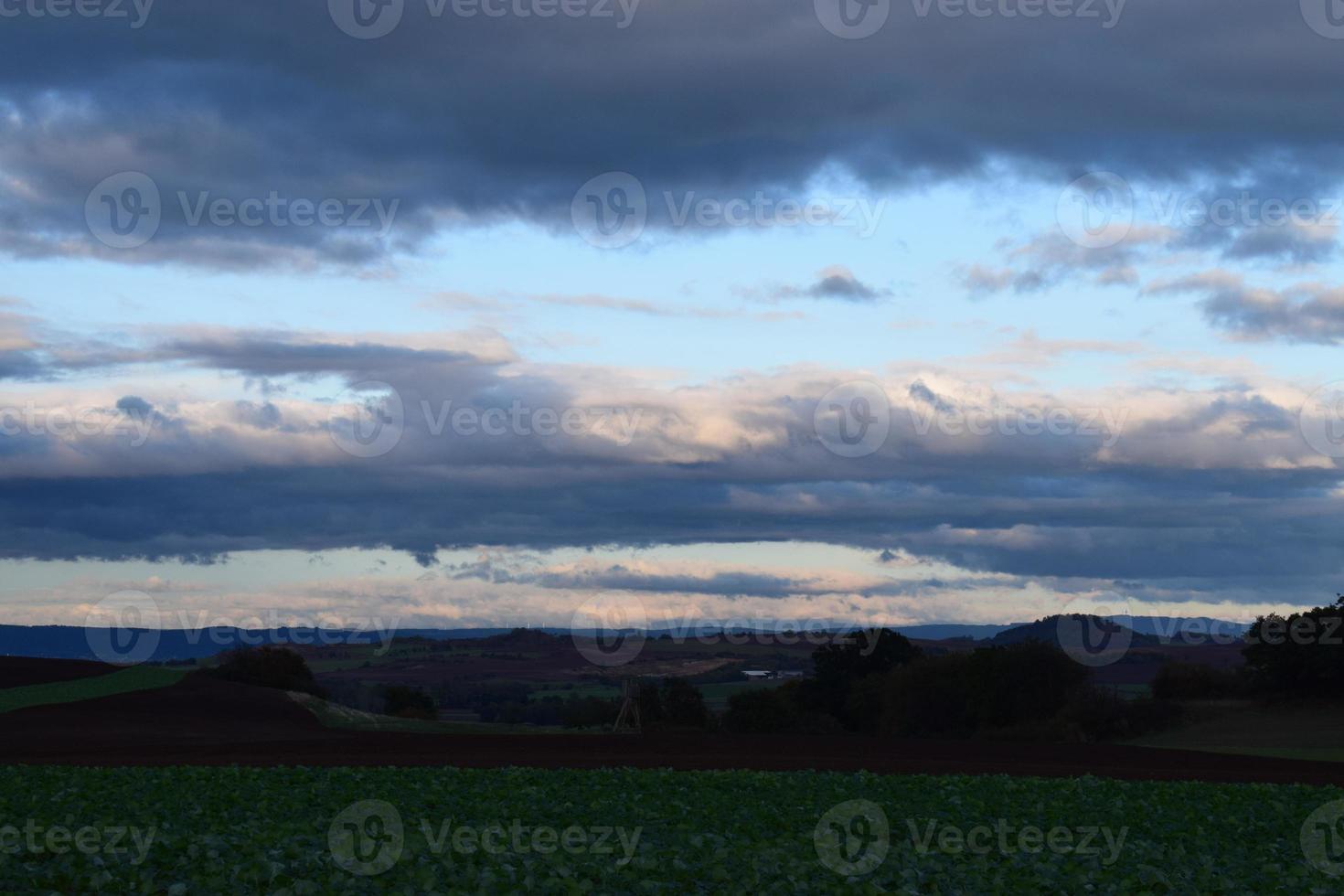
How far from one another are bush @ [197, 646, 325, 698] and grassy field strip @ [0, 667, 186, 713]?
5.07m

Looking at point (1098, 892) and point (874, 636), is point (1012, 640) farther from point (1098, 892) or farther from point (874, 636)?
point (1098, 892)

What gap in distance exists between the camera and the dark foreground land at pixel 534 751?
44.5 m

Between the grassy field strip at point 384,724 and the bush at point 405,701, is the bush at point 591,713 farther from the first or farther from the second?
the bush at point 405,701

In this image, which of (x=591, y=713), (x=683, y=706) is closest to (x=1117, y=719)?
(x=683, y=706)

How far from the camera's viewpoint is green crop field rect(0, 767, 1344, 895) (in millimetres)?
19000

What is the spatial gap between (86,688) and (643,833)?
66287 millimetres

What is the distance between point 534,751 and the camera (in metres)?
49.9

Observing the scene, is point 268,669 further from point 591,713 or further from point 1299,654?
point 1299,654

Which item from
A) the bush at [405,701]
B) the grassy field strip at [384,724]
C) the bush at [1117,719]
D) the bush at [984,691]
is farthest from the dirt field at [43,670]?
the bush at [1117,719]

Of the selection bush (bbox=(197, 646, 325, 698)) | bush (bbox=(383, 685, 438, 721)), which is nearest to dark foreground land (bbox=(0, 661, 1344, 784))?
bush (bbox=(197, 646, 325, 698))

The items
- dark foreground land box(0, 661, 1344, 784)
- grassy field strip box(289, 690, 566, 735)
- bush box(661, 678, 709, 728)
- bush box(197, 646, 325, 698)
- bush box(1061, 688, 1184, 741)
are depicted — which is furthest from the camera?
bush box(197, 646, 325, 698)

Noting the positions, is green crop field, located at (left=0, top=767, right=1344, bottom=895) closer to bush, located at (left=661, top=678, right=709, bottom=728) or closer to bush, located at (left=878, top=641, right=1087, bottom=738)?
bush, located at (left=878, top=641, right=1087, bottom=738)

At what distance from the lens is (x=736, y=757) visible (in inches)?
1880

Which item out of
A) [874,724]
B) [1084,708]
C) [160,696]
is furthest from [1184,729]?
[160,696]
